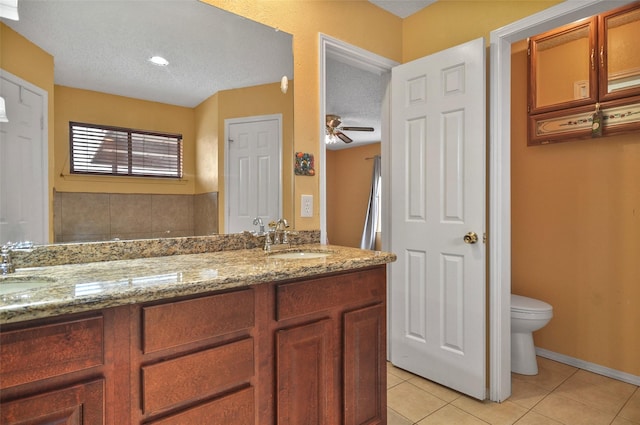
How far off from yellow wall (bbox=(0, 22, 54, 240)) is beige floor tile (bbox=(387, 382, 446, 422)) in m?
1.89

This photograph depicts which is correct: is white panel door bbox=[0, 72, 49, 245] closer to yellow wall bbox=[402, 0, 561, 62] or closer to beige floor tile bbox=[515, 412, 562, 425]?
yellow wall bbox=[402, 0, 561, 62]

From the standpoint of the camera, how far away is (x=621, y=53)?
7.20ft

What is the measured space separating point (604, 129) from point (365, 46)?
1.68 m

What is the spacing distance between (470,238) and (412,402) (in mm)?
1009

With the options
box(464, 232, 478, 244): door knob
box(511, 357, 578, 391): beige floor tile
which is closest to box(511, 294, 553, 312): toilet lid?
box(511, 357, 578, 391): beige floor tile

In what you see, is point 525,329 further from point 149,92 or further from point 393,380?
point 149,92

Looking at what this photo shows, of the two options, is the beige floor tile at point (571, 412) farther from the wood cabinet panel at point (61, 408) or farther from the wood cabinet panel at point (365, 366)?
the wood cabinet panel at point (61, 408)

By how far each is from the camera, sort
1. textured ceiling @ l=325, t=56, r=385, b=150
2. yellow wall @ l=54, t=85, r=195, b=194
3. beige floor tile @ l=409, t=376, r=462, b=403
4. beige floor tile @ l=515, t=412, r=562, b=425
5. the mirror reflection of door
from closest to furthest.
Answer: yellow wall @ l=54, t=85, r=195, b=194, beige floor tile @ l=515, t=412, r=562, b=425, beige floor tile @ l=409, t=376, r=462, b=403, textured ceiling @ l=325, t=56, r=385, b=150, the mirror reflection of door

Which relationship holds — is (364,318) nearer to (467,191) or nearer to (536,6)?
(467,191)

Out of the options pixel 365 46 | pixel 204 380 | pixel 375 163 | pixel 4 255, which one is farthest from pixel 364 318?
pixel 375 163

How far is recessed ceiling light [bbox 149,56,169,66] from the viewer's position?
1.48 metres

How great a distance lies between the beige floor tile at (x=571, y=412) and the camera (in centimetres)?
176

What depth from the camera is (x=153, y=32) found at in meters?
1.48

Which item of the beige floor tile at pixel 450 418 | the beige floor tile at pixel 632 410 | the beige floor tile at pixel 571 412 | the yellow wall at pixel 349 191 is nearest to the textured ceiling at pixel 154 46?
the beige floor tile at pixel 450 418
